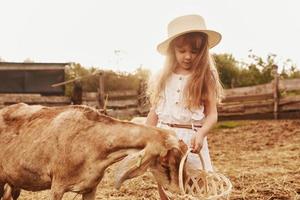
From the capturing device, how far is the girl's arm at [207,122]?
402 centimetres

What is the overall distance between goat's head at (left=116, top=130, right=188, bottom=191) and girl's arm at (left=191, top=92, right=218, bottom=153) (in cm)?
47

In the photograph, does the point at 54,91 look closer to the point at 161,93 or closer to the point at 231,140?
the point at 231,140

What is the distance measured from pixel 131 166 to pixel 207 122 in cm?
120

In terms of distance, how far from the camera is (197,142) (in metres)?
4.01

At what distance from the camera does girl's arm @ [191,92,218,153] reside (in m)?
4.02

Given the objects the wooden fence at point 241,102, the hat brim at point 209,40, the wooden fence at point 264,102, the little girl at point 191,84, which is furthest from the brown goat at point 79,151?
the wooden fence at point 264,102

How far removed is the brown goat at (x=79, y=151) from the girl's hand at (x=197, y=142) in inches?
16.9

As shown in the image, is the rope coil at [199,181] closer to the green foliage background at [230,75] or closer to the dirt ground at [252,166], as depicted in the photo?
the dirt ground at [252,166]

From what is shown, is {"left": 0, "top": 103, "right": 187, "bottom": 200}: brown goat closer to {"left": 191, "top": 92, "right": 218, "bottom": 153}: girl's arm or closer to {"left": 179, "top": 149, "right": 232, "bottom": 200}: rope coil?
{"left": 179, "top": 149, "right": 232, "bottom": 200}: rope coil

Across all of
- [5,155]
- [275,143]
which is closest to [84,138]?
[5,155]

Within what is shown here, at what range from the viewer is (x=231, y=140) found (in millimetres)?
12867

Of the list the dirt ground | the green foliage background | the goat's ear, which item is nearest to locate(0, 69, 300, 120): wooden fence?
the dirt ground

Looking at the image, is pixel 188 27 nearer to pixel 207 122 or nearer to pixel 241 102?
pixel 207 122

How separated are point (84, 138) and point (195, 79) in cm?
122
